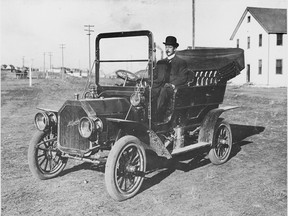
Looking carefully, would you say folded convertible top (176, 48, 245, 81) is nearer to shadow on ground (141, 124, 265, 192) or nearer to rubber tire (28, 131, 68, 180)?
shadow on ground (141, 124, 265, 192)

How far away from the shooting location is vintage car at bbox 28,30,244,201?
4.57 meters

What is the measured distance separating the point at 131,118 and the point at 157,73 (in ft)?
3.36

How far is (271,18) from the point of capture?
3186 cm

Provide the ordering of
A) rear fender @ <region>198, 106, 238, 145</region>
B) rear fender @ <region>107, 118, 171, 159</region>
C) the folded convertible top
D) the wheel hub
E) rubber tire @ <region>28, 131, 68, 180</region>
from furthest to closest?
the folded convertible top → rear fender @ <region>198, 106, 238, 145</region> → rubber tire @ <region>28, 131, 68, 180</region> → rear fender @ <region>107, 118, 171, 159</region> → the wheel hub

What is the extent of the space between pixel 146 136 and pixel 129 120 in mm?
423

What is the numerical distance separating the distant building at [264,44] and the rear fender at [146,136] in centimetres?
2641

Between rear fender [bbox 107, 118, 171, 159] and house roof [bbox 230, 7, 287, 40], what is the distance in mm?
27866

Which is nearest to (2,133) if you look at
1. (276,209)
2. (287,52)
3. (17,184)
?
(17,184)

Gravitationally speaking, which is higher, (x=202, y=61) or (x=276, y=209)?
(x=202, y=61)

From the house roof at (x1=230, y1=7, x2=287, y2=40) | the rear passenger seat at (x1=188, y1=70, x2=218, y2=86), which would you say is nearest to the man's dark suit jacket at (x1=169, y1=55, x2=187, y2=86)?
the rear passenger seat at (x1=188, y1=70, x2=218, y2=86)

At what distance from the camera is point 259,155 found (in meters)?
6.79

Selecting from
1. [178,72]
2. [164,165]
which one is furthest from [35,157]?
[178,72]

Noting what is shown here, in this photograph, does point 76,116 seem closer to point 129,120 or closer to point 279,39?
point 129,120

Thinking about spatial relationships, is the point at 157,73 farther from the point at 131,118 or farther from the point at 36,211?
the point at 36,211
